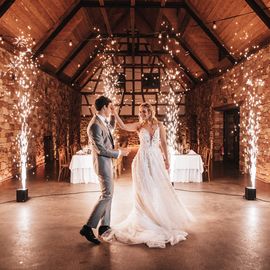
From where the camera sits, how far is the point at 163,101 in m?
17.2

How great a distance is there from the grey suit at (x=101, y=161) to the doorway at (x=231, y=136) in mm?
7510

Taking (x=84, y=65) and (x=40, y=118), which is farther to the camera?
(x=84, y=65)

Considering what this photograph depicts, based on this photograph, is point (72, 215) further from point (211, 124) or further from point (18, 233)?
point (211, 124)

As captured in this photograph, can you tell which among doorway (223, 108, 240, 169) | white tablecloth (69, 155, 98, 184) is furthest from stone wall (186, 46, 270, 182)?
white tablecloth (69, 155, 98, 184)

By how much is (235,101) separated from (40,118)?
6.32 meters

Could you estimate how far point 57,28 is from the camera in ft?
28.1

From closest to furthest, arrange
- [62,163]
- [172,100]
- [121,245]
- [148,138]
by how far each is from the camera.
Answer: [121,245] < [148,138] < [62,163] < [172,100]

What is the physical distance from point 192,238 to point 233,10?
5782mm

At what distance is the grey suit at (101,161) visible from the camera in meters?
3.42

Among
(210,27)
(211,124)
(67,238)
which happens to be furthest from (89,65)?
Answer: (67,238)

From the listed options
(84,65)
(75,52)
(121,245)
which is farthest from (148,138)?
(84,65)

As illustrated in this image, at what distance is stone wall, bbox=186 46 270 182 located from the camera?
7.46 metres

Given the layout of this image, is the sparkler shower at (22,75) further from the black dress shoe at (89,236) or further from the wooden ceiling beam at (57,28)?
the black dress shoe at (89,236)

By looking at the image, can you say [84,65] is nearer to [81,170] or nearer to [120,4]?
[120,4]
